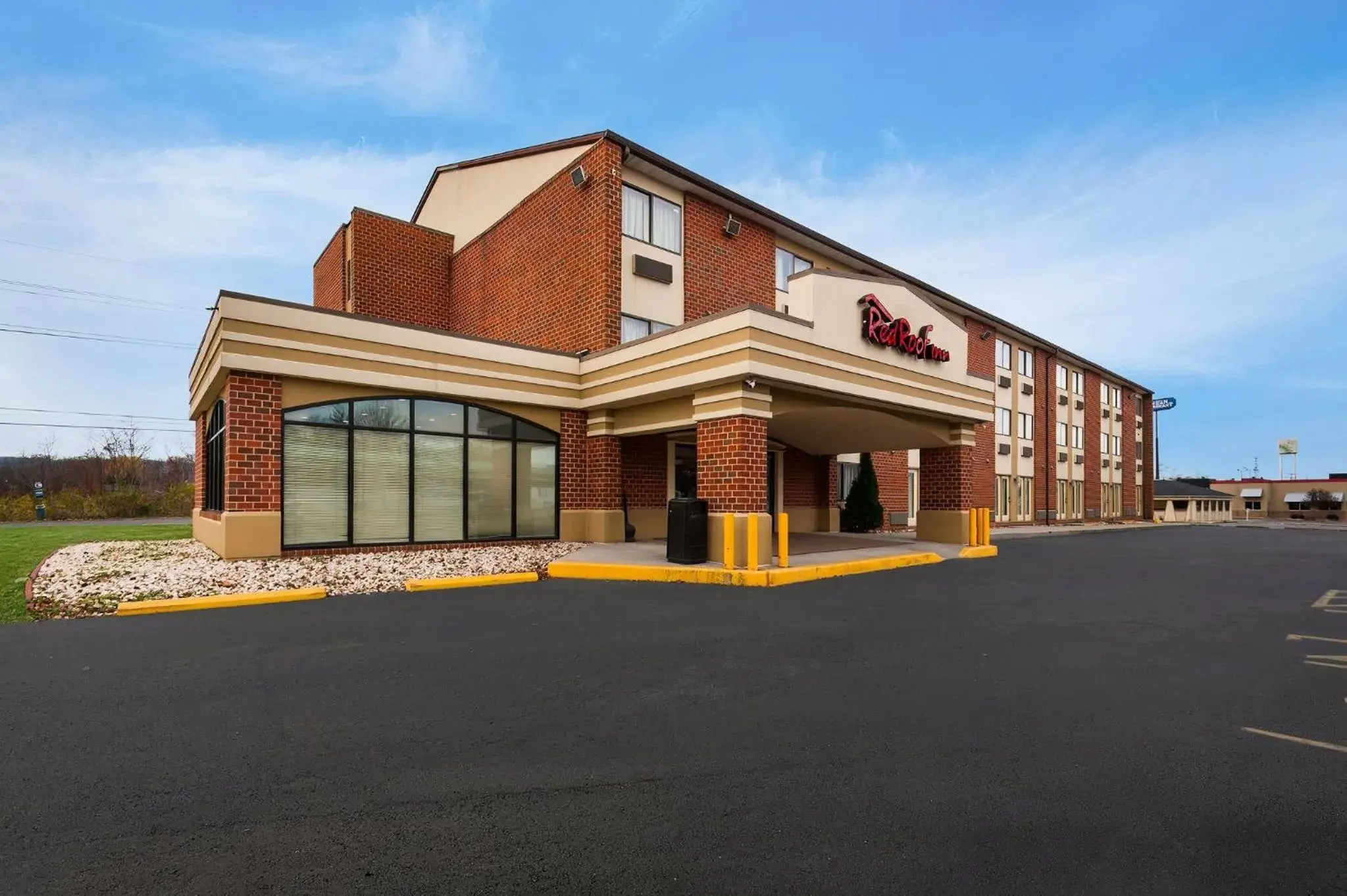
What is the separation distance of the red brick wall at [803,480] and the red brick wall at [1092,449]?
26042 mm

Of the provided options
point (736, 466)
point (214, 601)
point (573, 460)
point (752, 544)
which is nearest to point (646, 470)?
point (573, 460)

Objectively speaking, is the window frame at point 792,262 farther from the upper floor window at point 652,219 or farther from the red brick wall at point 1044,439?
the red brick wall at point 1044,439

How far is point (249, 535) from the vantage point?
11445 millimetres

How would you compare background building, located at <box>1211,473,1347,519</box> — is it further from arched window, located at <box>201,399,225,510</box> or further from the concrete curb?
arched window, located at <box>201,399,225,510</box>

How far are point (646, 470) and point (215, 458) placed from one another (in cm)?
1055

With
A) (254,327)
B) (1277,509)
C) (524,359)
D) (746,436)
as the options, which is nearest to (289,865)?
(746,436)

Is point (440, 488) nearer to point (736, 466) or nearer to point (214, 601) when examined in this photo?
point (214, 601)

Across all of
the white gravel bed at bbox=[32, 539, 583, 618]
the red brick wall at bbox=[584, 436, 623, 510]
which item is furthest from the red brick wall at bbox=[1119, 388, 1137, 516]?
the white gravel bed at bbox=[32, 539, 583, 618]

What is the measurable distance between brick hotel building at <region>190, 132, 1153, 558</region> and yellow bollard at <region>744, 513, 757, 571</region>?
27 cm

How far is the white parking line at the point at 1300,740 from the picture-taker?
13.4ft

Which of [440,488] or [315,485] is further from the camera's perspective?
[440,488]

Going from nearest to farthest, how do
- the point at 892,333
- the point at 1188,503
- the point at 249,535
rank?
the point at 249,535 < the point at 892,333 < the point at 1188,503

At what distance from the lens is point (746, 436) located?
11922 mm

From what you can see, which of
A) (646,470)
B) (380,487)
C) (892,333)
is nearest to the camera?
(380,487)
